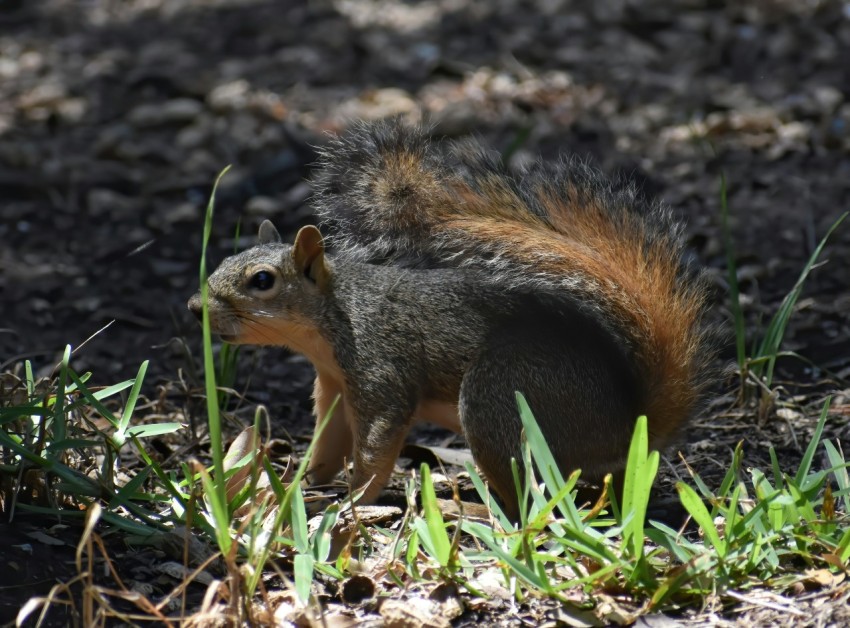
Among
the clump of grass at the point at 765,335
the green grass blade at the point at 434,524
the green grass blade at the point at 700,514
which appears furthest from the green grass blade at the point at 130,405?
the clump of grass at the point at 765,335

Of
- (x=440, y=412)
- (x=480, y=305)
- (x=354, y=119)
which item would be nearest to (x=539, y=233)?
(x=480, y=305)

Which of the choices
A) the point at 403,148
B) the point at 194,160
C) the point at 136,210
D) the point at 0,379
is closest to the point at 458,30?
the point at 194,160

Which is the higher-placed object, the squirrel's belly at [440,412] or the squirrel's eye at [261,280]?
the squirrel's eye at [261,280]

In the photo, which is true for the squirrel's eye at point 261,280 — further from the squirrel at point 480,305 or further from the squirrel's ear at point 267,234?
the squirrel's ear at point 267,234

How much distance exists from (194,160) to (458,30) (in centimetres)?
219

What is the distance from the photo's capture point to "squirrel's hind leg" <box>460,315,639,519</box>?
3129 millimetres

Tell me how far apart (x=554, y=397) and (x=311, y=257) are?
81cm

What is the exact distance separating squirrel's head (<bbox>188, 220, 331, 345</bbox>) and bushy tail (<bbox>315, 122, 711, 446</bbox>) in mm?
115

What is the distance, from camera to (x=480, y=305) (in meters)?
3.31

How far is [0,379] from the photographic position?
307cm

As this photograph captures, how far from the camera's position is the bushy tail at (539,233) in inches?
123

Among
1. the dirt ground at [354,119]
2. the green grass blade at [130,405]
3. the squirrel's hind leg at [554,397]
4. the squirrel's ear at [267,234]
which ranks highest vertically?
the squirrel's ear at [267,234]

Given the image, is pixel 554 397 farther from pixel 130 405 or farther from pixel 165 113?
pixel 165 113

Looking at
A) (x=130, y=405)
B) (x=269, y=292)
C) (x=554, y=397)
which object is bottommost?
(x=554, y=397)
